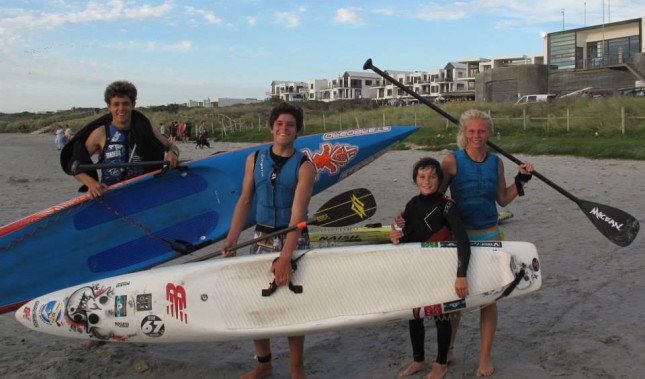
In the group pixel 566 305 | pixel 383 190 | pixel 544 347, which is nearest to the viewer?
pixel 544 347

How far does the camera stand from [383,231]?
5637 millimetres

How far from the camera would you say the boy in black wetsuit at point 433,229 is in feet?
9.49

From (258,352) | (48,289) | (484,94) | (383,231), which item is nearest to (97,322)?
(258,352)

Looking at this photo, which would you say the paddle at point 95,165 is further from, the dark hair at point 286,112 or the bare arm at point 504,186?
the bare arm at point 504,186

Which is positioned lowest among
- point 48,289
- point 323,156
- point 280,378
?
point 280,378

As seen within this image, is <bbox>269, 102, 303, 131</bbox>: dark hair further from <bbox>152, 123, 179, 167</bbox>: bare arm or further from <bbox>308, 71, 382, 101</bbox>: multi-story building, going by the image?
<bbox>308, 71, 382, 101</bbox>: multi-story building

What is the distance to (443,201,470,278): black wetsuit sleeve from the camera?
2.87 m

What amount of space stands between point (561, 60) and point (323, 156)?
3833cm

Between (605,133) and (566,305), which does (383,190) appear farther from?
(605,133)

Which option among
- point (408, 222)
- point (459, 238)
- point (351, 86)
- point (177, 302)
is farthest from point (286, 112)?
point (351, 86)

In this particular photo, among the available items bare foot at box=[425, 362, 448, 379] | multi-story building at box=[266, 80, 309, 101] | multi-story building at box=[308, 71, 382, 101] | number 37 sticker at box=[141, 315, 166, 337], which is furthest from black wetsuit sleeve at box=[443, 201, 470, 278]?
multi-story building at box=[266, 80, 309, 101]

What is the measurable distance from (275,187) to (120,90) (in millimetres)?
1521

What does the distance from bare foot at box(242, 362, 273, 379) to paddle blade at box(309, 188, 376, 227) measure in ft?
2.85

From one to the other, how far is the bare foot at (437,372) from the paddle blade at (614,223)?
4.93ft
